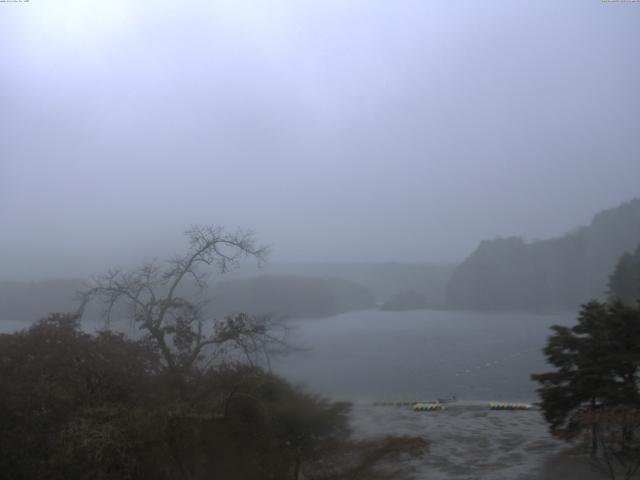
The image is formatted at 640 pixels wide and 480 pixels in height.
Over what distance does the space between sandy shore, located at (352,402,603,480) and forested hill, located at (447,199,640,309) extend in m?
38.1

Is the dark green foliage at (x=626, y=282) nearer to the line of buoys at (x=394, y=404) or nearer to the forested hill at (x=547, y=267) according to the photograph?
the line of buoys at (x=394, y=404)

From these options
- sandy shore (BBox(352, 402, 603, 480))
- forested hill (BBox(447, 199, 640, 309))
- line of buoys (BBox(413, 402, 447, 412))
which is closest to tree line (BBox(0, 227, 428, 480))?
sandy shore (BBox(352, 402, 603, 480))

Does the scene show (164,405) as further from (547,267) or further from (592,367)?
(547,267)

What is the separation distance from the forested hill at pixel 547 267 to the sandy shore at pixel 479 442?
125ft

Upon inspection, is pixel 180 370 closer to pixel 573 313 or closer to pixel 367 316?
pixel 367 316

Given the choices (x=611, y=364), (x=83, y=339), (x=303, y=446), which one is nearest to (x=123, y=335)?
(x=83, y=339)

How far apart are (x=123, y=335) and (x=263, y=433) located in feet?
13.6

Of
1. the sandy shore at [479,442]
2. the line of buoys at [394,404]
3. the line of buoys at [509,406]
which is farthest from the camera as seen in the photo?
the line of buoys at [509,406]

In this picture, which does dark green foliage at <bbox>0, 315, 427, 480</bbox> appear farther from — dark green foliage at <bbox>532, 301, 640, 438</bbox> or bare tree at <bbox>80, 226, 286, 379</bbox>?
dark green foliage at <bbox>532, 301, 640, 438</bbox>

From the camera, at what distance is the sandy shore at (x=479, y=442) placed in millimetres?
18442

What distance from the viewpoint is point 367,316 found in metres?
51.1

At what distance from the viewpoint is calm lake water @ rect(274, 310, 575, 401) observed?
96.7 ft

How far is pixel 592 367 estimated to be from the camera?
19.4m

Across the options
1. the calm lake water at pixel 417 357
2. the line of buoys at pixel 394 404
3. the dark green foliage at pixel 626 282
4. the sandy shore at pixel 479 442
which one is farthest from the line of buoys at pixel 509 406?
the dark green foliage at pixel 626 282
